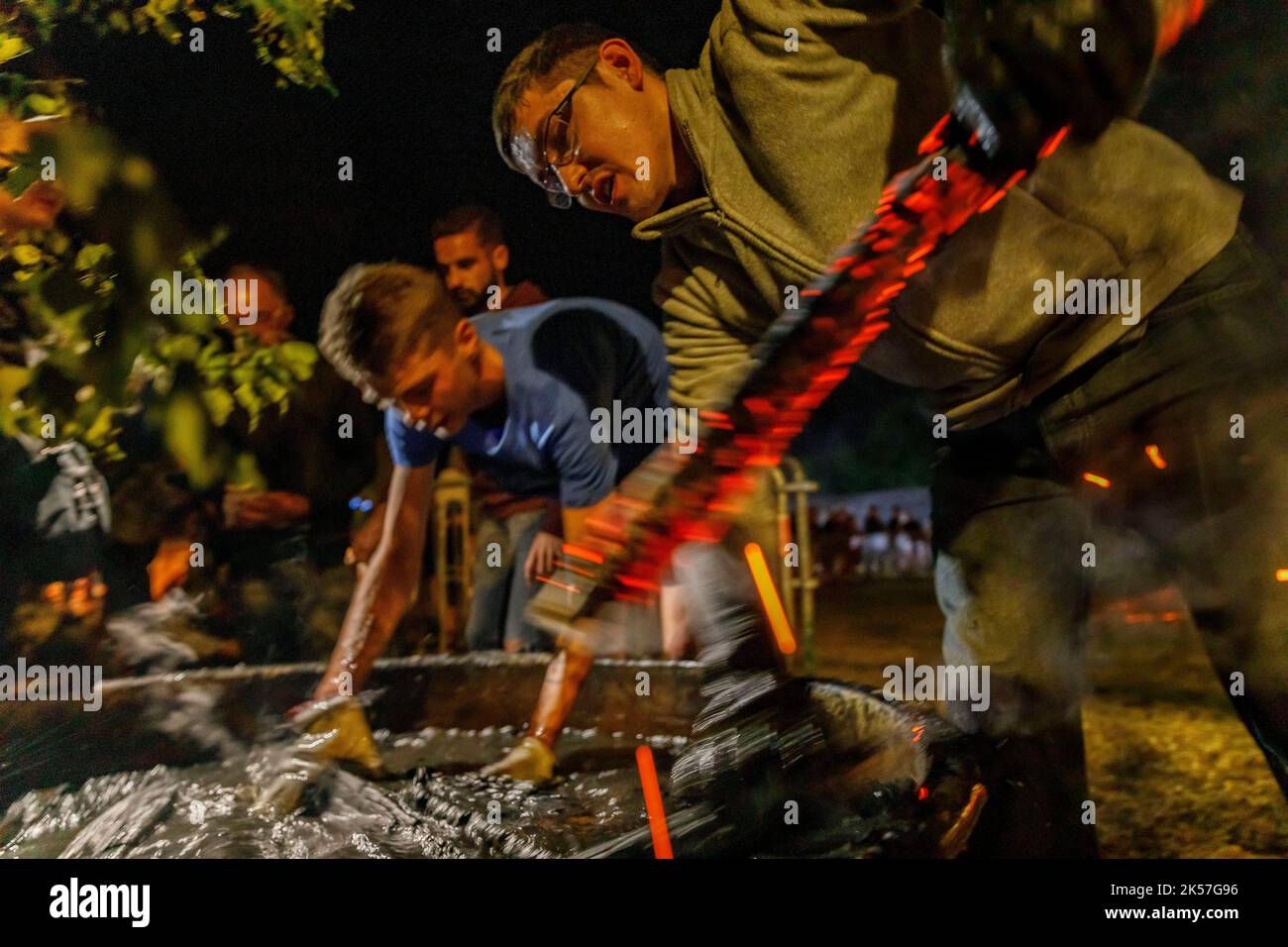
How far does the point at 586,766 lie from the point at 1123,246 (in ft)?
4.05

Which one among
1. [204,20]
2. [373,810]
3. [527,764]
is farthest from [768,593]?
[204,20]

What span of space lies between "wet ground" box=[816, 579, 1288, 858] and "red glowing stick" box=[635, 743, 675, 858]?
528 millimetres

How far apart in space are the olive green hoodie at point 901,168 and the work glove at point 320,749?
0.99 m

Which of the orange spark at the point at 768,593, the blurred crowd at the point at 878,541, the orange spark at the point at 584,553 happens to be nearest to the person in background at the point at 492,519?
the orange spark at the point at 584,553

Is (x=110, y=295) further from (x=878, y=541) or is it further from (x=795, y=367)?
(x=878, y=541)

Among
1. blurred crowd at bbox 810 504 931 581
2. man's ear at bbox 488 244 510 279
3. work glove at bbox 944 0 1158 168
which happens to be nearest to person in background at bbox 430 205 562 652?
man's ear at bbox 488 244 510 279

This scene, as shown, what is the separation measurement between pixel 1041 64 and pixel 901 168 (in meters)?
0.26

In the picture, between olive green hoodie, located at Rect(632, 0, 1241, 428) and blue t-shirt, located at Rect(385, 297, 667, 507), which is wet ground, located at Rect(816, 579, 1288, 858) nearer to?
olive green hoodie, located at Rect(632, 0, 1241, 428)

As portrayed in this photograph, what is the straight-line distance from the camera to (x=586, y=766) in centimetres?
185

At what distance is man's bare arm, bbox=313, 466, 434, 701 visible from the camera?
6.05ft

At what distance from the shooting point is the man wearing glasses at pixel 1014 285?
126 cm

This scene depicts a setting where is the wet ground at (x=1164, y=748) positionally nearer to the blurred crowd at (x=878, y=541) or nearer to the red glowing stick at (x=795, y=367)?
the blurred crowd at (x=878, y=541)
